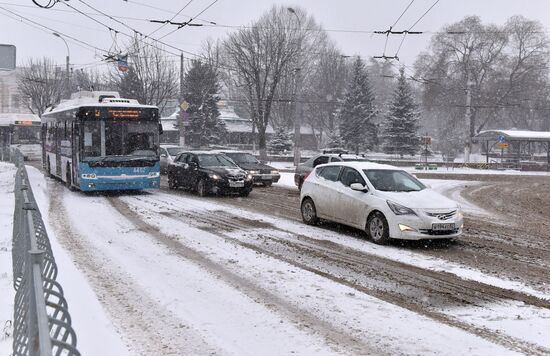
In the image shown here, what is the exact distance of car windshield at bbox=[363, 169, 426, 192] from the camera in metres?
11.2

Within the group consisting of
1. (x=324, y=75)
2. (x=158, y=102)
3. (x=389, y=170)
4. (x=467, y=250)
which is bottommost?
(x=467, y=250)

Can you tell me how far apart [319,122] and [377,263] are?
67.2 meters

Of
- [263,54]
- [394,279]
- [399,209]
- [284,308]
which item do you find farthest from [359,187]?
[263,54]

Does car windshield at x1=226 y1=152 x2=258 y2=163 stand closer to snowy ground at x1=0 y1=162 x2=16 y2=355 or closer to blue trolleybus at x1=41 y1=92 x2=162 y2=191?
blue trolleybus at x1=41 y1=92 x2=162 y2=191

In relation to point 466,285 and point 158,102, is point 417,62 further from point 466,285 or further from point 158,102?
point 466,285

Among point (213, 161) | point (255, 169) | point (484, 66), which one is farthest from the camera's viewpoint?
point (484, 66)

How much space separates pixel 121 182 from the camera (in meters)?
17.8

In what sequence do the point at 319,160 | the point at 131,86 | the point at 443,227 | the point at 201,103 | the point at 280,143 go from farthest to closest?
the point at 280,143, the point at 201,103, the point at 131,86, the point at 319,160, the point at 443,227

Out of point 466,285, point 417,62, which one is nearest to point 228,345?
point 466,285

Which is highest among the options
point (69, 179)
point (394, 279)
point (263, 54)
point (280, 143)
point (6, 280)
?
point (263, 54)

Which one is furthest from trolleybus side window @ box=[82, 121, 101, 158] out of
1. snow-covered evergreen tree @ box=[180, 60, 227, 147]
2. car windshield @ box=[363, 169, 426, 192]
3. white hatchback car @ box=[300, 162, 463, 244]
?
snow-covered evergreen tree @ box=[180, 60, 227, 147]

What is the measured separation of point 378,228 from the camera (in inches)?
416

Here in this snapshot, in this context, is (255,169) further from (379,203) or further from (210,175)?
(379,203)

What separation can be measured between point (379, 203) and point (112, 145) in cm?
1027
